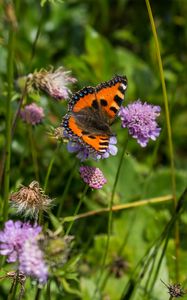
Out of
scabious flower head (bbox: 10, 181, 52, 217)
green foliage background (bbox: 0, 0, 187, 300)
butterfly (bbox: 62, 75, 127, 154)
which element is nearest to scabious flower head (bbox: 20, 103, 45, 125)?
green foliage background (bbox: 0, 0, 187, 300)

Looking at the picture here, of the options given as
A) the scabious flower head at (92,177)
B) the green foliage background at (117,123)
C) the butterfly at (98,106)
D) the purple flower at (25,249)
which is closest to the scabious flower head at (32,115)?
the green foliage background at (117,123)

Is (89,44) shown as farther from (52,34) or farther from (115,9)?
(115,9)

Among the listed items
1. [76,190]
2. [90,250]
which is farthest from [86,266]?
[76,190]

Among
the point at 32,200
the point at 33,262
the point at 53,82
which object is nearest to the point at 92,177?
the point at 32,200

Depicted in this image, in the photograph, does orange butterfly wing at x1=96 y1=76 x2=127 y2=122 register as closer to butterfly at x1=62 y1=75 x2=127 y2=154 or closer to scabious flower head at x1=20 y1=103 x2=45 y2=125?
butterfly at x1=62 y1=75 x2=127 y2=154

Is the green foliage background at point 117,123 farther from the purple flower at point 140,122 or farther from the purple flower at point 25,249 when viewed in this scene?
the purple flower at point 25,249

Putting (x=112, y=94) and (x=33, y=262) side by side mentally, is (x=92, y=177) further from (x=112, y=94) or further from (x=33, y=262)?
(x=33, y=262)
